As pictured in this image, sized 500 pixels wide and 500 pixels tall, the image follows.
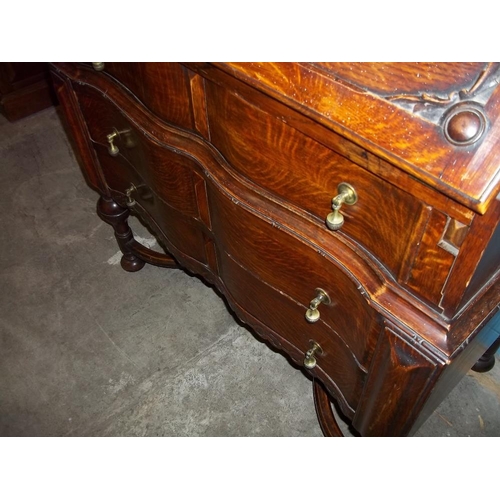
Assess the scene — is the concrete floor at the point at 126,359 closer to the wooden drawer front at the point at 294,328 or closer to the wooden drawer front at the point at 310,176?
the wooden drawer front at the point at 294,328

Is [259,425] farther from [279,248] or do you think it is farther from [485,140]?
[485,140]

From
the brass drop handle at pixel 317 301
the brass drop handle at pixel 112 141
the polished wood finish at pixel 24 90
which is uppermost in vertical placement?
the brass drop handle at pixel 112 141

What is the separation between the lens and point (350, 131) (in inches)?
22.3

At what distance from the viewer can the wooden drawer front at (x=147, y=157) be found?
3.16 ft

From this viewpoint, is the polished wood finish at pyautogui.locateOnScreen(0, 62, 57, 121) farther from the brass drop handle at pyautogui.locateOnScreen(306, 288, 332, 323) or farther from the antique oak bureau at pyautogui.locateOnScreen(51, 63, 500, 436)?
the brass drop handle at pyautogui.locateOnScreen(306, 288, 332, 323)

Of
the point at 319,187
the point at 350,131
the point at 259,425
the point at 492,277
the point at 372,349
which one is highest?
the point at 350,131

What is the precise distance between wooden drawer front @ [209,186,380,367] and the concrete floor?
1.85ft

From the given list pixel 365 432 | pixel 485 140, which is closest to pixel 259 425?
pixel 365 432

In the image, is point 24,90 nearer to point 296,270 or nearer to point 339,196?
point 296,270

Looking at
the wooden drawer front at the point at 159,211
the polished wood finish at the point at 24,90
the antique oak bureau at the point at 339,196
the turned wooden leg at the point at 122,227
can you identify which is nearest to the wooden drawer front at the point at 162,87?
the antique oak bureau at the point at 339,196

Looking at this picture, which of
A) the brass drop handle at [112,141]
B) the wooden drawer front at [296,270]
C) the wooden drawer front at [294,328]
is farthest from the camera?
the brass drop handle at [112,141]

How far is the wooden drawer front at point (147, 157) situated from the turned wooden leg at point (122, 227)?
31cm

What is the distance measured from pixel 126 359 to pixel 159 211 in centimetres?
57

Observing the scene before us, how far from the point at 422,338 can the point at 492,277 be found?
15 centimetres
